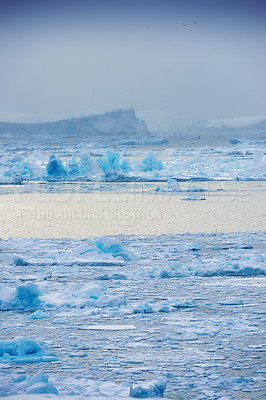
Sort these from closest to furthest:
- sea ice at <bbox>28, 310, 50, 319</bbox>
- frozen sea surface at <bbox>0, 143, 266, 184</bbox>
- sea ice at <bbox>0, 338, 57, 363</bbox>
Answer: sea ice at <bbox>0, 338, 57, 363</bbox>
sea ice at <bbox>28, 310, 50, 319</bbox>
frozen sea surface at <bbox>0, 143, 266, 184</bbox>

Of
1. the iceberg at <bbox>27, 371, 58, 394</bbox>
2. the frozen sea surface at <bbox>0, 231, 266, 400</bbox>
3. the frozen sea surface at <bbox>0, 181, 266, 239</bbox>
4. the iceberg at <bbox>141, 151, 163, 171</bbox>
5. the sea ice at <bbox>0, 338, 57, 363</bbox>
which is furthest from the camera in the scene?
the iceberg at <bbox>141, 151, 163, 171</bbox>

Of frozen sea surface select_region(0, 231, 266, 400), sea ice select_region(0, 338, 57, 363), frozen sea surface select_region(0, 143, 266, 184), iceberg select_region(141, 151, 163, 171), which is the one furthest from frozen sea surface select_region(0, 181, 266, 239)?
sea ice select_region(0, 338, 57, 363)

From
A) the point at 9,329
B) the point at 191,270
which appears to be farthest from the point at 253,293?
the point at 9,329

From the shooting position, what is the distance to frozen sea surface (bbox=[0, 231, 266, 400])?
245cm

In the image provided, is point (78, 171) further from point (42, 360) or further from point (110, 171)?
point (42, 360)

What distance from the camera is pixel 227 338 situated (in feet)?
9.86

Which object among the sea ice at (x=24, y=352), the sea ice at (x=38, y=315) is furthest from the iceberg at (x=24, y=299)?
the sea ice at (x=24, y=352)

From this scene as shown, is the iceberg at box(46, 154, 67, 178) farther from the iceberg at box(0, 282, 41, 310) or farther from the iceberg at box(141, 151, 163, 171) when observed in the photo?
the iceberg at box(0, 282, 41, 310)

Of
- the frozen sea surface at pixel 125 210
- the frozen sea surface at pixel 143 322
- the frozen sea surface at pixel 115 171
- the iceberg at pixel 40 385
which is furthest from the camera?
the frozen sea surface at pixel 115 171

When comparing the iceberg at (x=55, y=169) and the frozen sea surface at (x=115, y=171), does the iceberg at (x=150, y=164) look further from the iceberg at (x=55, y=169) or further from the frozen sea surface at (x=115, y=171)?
the iceberg at (x=55, y=169)

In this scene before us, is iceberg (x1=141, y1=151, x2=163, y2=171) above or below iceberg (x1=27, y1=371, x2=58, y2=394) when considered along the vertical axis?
above

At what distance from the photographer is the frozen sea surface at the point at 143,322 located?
2447mm

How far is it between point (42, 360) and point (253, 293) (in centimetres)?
171

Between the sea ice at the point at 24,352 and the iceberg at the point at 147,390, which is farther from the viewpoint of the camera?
the sea ice at the point at 24,352
